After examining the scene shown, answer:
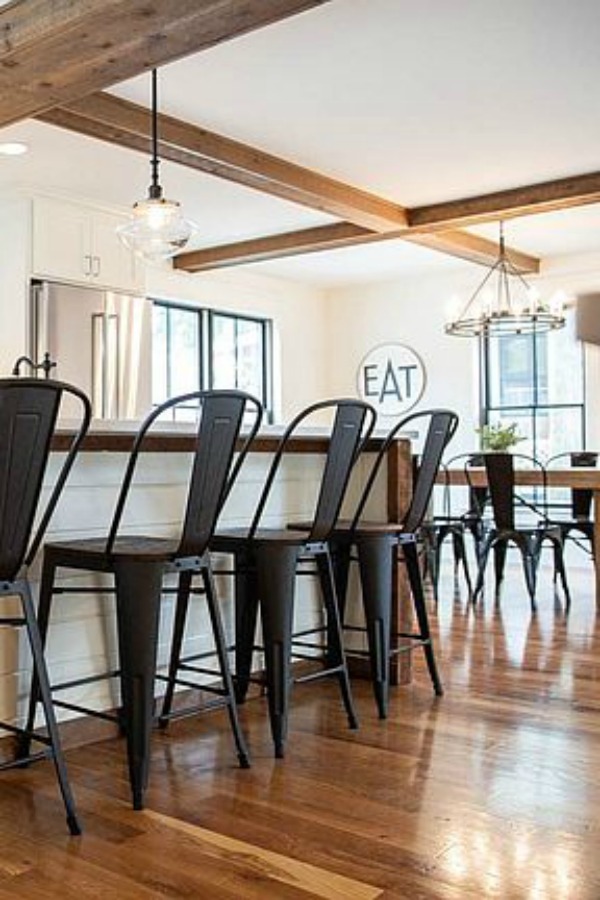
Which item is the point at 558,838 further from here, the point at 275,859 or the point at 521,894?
the point at 275,859

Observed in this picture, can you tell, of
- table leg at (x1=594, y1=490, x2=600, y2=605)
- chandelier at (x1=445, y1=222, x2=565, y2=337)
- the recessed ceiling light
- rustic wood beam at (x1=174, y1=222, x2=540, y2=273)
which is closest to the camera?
the recessed ceiling light

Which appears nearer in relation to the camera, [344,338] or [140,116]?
[140,116]

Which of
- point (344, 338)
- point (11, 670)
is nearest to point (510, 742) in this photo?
point (11, 670)

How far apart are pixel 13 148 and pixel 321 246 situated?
242cm

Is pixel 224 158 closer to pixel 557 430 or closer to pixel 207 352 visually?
pixel 207 352

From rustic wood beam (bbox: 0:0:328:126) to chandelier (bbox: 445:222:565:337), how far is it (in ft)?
11.0

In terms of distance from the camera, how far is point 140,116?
14.2 feet

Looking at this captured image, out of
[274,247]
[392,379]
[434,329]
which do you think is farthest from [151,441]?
[392,379]

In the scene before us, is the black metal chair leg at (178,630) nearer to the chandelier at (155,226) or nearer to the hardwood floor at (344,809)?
the hardwood floor at (344,809)

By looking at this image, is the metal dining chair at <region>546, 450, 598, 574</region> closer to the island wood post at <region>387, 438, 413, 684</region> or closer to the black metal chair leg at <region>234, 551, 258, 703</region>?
the island wood post at <region>387, 438, 413, 684</region>

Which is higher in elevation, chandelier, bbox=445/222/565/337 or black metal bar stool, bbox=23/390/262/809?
chandelier, bbox=445/222/565/337

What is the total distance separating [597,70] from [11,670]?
3226 millimetres

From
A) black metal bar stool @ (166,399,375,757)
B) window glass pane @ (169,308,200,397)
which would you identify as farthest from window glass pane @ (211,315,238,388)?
black metal bar stool @ (166,399,375,757)

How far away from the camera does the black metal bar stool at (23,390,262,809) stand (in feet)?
7.78
